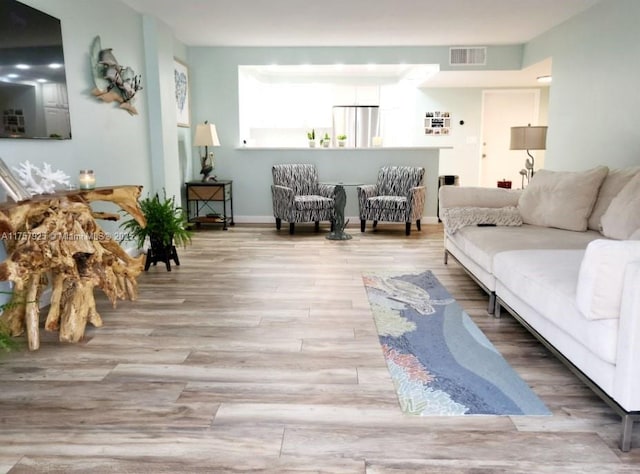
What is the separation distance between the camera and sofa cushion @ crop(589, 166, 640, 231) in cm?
323

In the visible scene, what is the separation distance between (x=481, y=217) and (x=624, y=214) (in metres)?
1.05

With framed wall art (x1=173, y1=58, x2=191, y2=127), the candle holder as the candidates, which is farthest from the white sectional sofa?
framed wall art (x1=173, y1=58, x2=191, y2=127)

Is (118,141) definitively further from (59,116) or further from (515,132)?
(515,132)

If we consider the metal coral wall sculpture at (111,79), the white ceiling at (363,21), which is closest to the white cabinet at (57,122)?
the metal coral wall sculpture at (111,79)

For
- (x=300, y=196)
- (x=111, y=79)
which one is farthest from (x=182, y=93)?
(x=111, y=79)

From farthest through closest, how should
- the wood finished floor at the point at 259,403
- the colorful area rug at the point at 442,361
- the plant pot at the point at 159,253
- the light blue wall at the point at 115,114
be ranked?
the plant pot at the point at 159,253
the light blue wall at the point at 115,114
the colorful area rug at the point at 442,361
the wood finished floor at the point at 259,403

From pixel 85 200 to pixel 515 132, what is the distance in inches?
178

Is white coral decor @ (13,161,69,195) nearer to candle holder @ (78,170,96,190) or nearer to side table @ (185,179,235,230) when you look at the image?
candle holder @ (78,170,96,190)

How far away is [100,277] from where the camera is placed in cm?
275

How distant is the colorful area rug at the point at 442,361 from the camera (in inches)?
78.1

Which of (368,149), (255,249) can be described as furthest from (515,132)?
(255,249)

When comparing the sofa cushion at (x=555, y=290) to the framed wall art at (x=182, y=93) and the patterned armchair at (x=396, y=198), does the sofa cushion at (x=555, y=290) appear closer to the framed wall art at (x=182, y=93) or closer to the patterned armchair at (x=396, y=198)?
the patterned armchair at (x=396, y=198)

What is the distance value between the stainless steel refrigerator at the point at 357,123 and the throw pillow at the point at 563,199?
5.16m

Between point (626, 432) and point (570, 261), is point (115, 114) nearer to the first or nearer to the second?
point (570, 261)
